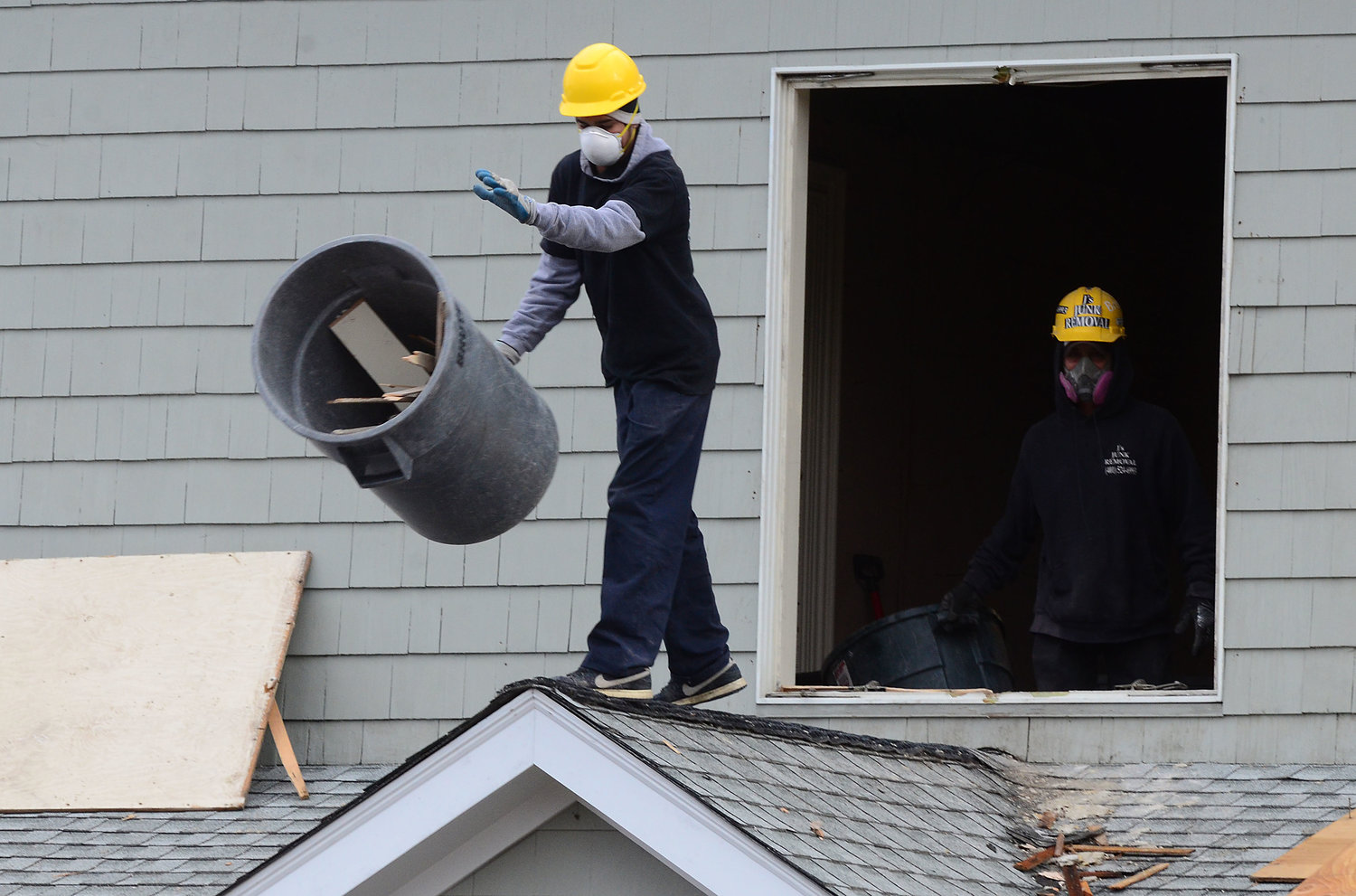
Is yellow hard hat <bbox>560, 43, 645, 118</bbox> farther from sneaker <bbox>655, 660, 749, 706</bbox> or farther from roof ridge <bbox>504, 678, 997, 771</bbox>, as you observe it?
sneaker <bbox>655, 660, 749, 706</bbox>

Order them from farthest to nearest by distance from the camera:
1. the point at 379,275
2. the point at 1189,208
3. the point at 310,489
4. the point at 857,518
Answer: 1. the point at 1189,208
2. the point at 857,518
3. the point at 310,489
4. the point at 379,275

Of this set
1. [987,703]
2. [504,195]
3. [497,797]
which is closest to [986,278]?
[987,703]

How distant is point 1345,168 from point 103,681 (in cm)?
452

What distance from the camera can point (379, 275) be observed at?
14.1 ft

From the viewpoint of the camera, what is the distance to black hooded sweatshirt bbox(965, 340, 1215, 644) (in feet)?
21.4

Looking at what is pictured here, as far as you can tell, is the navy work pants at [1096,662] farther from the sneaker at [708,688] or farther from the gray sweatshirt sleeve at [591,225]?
the gray sweatshirt sleeve at [591,225]

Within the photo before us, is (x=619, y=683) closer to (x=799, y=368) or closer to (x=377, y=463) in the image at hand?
(x=377, y=463)

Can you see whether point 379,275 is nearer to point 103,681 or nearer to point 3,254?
point 103,681

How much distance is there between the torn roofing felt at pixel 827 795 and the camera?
4184 mm

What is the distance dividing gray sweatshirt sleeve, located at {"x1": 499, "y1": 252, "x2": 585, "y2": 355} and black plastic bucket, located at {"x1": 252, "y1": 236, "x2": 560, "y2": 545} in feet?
2.40

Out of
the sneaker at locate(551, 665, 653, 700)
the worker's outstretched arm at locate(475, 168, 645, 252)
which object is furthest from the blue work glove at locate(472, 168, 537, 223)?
the sneaker at locate(551, 665, 653, 700)

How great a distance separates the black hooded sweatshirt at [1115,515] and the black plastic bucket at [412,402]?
2.70 meters

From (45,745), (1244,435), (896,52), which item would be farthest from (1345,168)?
(45,745)

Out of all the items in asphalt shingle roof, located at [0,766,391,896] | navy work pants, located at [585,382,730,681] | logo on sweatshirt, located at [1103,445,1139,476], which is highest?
logo on sweatshirt, located at [1103,445,1139,476]
